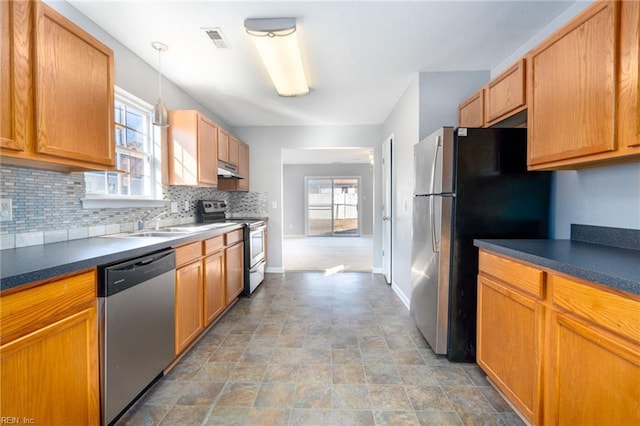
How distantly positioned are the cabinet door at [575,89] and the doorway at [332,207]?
25.1ft

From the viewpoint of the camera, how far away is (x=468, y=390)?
5.75 ft

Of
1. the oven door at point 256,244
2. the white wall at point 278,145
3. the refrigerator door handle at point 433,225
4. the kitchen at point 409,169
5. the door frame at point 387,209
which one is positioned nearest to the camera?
the kitchen at point 409,169

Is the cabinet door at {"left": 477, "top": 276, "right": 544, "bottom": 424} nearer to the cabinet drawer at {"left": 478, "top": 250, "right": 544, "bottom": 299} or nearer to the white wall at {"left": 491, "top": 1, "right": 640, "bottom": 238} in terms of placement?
the cabinet drawer at {"left": 478, "top": 250, "right": 544, "bottom": 299}

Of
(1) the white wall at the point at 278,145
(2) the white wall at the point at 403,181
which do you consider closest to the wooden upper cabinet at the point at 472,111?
(2) the white wall at the point at 403,181

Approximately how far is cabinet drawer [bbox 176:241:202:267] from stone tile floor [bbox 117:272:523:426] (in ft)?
2.46

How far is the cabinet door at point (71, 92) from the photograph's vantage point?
4.36 ft

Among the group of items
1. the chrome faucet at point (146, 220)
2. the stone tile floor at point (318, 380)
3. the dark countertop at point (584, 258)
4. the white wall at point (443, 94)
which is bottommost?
the stone tile floor at point (318, 380)

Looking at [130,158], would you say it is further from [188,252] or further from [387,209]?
[387,209]

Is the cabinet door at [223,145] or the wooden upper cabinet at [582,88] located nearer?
the wooden upper cabinet at [582,88]

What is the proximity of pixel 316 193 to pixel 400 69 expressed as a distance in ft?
22.1

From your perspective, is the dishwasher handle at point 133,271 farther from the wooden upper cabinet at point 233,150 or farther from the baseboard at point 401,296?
the baseboard at point 401,296

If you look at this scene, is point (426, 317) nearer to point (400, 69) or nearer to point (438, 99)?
point (438, 99)

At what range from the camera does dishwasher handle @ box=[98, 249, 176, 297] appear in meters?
1.32

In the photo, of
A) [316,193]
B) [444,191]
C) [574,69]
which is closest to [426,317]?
[444,191]
